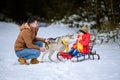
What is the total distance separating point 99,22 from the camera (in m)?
15.3

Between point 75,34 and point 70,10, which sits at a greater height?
point 70,10

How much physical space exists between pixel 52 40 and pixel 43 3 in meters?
21.6

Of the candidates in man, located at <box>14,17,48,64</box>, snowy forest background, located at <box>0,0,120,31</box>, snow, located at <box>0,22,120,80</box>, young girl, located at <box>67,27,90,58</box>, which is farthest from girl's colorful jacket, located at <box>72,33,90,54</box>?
snowy forest background, located at <box>0,0,120,31</box>

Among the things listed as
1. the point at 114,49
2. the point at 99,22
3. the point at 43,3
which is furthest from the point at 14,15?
the point at 114,49

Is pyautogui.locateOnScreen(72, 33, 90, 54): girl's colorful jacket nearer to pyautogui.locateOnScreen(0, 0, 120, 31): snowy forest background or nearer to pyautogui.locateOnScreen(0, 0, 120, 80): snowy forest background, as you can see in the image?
pyautogui.locateOnScreen(0, 0, 120, 80): snowy forest background

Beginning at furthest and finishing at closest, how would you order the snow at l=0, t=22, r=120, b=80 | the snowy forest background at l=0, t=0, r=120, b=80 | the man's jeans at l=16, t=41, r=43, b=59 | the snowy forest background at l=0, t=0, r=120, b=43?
the snowy forest background at l=0, t=0, r=120, b=43 < the man's jeans at l=16, t=41, r=43, b=59 < the snowy forest background at l=0, t=0, r=120, b=80 < the snow at l=0, t=22, r=120, b=80

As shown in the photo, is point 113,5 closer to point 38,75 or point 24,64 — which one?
point 24,64

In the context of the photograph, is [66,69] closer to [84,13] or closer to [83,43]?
[83,43]

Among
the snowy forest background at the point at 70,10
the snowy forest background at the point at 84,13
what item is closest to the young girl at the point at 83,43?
the snowy forest background at the point at 84,13

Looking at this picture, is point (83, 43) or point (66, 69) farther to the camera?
point (83, 43)

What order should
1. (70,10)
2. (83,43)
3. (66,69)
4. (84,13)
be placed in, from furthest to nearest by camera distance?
1. (70,10)
2. (84,13)
3. (83,43)
4. (66,69)

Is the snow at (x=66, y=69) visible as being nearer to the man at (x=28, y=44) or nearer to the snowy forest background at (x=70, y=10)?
the man at (x=28, y=44)

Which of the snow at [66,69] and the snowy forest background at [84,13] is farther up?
the snowy forest background at [84,13]

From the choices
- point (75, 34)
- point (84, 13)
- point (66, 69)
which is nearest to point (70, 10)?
point (84, 13)
